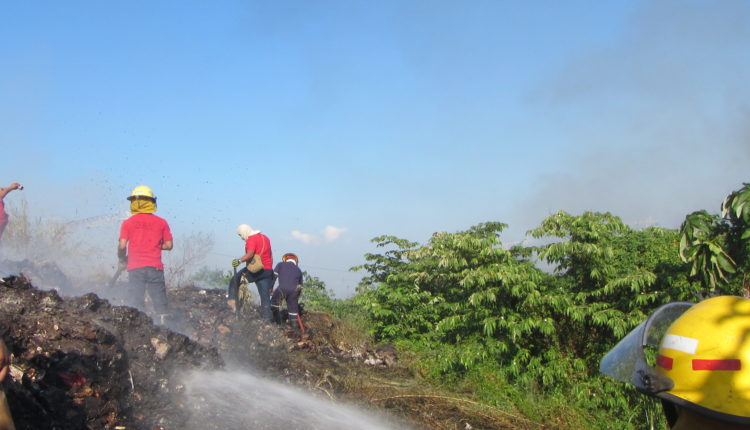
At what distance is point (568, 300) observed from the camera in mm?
7910

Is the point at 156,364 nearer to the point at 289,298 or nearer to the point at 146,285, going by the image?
the point at 146,285

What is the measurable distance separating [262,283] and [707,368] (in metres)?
8.89

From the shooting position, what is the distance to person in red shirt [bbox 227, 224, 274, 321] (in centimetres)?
970

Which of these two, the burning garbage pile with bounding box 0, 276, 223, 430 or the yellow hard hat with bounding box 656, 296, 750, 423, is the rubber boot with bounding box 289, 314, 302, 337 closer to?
the burning garbage pile with bounding box 0, 276, 223, 430

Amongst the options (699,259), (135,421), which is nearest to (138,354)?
(135,421)

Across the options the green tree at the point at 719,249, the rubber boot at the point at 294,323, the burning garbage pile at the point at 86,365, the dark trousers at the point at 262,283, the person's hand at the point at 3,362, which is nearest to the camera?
the person's hand at the point at 3,362

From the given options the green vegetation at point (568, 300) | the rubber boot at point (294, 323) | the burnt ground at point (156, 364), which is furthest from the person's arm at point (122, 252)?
the green vegetation at point (568, 300)

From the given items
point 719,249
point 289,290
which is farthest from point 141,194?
point 719,249

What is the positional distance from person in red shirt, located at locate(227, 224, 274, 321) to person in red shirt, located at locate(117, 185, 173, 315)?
6.78ft

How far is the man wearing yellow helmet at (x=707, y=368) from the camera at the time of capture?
154cm

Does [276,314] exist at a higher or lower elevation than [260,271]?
lower

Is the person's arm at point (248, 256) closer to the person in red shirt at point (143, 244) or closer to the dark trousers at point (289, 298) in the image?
the dark trousers at point (289, 298)

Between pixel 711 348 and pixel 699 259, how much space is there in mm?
5767

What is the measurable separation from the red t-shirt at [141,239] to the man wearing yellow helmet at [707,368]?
6.72 meters
